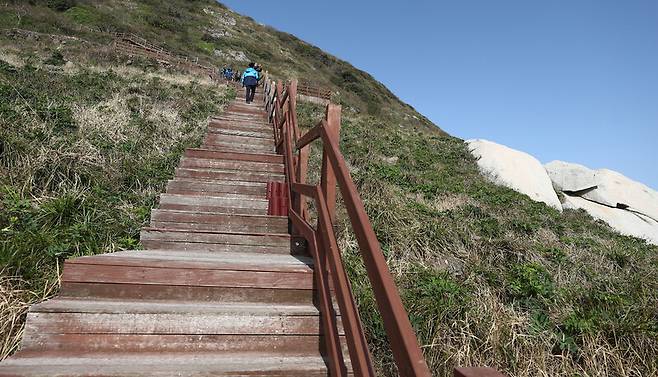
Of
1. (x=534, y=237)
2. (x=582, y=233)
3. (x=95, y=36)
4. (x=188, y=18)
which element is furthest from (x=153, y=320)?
(x=188, y=18)

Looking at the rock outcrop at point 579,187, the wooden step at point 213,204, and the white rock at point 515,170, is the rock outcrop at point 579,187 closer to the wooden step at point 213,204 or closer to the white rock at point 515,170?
the white rock at point 515,170

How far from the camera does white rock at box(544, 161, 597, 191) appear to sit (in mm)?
16203

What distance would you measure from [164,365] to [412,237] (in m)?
4.10

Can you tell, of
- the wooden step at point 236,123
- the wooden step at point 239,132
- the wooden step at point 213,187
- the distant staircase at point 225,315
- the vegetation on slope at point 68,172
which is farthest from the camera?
the wooden step at point 236,123

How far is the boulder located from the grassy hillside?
12.8ft

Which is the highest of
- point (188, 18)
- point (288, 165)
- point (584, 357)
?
point (188, 18)

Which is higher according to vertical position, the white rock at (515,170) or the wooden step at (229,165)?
the white rock at (515,170)

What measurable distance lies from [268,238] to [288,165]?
150 centimetres

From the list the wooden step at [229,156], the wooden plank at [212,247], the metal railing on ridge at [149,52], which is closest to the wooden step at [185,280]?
the wooden plank at [212,247]

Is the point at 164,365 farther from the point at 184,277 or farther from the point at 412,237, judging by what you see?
the point at 412,237

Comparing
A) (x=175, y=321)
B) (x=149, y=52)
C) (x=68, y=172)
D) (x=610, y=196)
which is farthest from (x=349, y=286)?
(x=149, y=52)

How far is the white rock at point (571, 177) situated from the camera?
16203mm

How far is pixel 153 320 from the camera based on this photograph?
2521 millimetres

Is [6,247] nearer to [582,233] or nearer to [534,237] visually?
[534,237]
